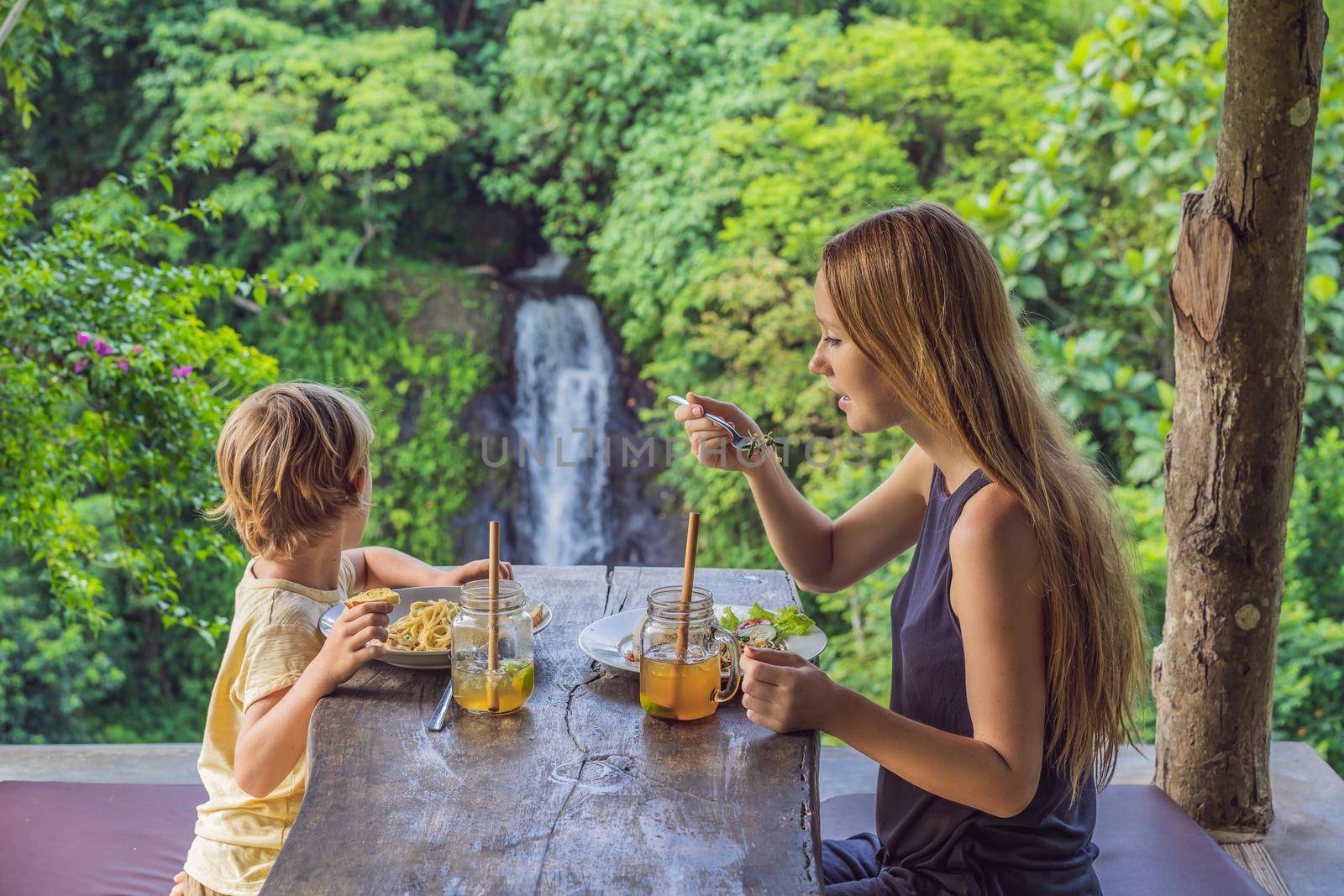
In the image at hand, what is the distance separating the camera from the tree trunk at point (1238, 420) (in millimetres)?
1802

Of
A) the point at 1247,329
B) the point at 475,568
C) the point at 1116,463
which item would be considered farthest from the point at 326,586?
the point at 1116,463

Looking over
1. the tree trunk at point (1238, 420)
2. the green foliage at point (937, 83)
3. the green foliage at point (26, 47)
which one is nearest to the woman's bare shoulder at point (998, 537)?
the tree trunk at point (1238, 420)

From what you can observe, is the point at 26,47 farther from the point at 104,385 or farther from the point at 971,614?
the point at 971,614

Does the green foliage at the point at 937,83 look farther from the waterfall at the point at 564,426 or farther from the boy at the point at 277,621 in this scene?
the boy at the point at 277,621

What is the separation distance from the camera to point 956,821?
49.0 inches

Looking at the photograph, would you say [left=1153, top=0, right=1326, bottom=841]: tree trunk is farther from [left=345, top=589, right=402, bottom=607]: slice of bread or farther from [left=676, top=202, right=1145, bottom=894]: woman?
[left=345, top=589, right=402, bottom=607]: slice of bread

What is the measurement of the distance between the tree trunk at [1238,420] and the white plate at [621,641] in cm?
93

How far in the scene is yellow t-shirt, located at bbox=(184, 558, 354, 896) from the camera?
1290 mm

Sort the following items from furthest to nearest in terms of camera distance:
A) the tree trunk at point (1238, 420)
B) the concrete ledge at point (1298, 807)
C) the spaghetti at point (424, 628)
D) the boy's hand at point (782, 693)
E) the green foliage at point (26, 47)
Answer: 1. the green foliage at point (26, 47)
2. the concrete ledge at point (1298, 807)
3. the tree trunk at point (1238, 420)
4. the spaghetti at point (424, 628)
5. the boy's hand at point (782, 693)

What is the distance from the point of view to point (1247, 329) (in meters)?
1.86

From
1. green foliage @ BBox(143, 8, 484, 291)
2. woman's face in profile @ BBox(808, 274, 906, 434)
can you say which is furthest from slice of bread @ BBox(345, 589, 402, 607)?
green foliage @ BBox(143, 8, 484, 291)

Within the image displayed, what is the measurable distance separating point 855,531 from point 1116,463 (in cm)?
352

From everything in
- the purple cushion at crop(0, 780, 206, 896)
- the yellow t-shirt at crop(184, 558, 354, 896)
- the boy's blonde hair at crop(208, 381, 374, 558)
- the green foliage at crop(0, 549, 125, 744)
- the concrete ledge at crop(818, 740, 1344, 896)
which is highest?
the boy's blonde hair at crop(208, 381, 374, 558)

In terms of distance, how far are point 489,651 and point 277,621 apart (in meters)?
0.30
